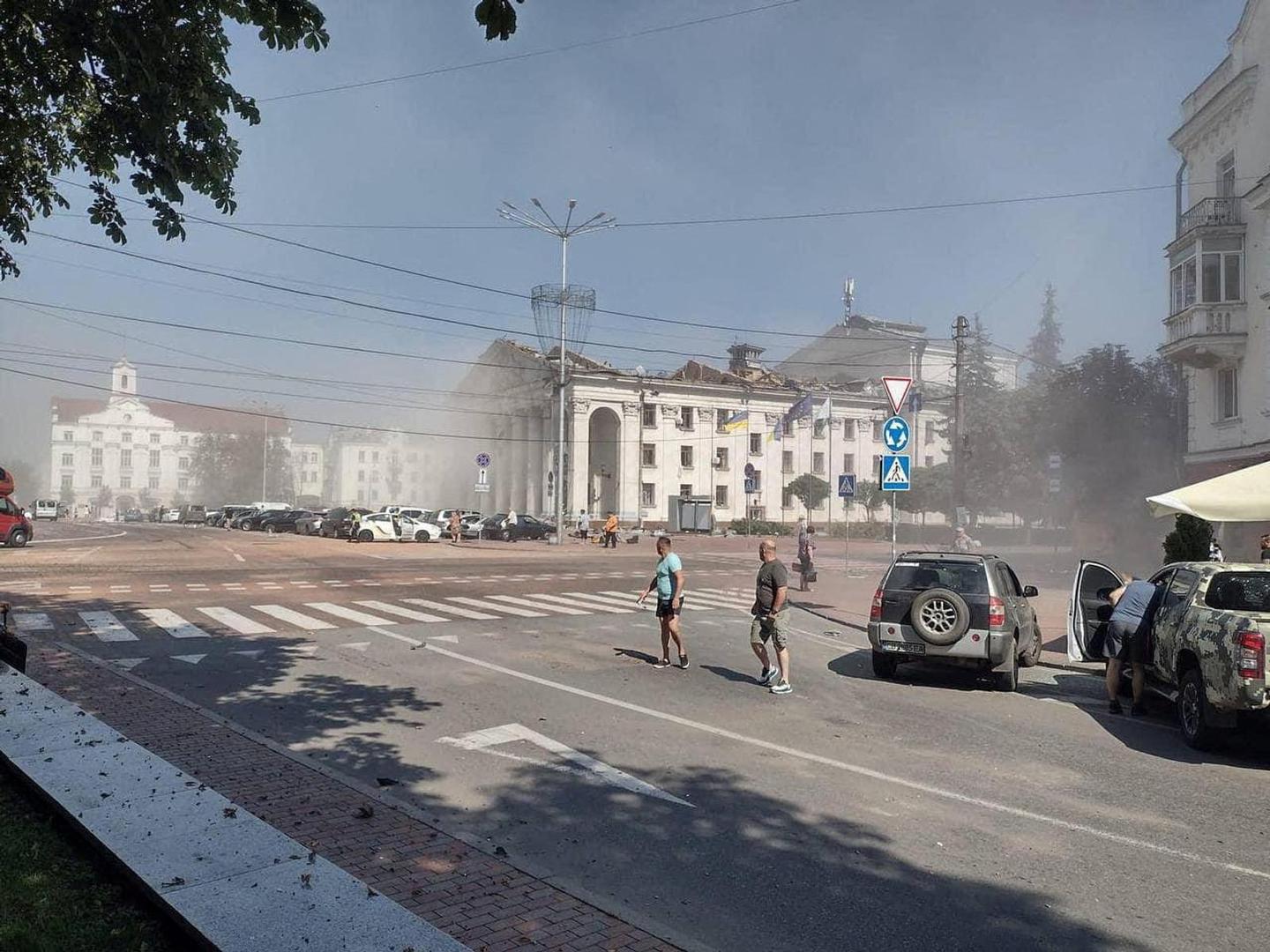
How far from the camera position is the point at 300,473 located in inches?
5084

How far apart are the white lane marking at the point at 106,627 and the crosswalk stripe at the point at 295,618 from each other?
2.36 m

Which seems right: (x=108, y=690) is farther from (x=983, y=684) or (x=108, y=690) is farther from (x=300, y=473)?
(x=300, y=473)

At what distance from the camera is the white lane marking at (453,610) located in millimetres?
15822

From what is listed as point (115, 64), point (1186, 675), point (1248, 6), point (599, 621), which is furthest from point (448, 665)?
point (1248, 6)

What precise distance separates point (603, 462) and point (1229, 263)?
50.5 metres

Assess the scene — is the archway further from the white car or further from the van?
the van

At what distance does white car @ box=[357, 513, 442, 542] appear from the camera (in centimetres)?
4150

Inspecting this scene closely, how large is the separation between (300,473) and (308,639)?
12470 centimetres

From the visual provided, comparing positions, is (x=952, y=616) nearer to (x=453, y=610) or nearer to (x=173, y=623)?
(x=453, y=610)

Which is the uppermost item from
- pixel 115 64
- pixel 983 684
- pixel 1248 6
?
pixel 1248 6

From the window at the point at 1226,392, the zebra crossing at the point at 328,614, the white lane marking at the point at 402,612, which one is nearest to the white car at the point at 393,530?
the zebra crossing at the point at 328,614

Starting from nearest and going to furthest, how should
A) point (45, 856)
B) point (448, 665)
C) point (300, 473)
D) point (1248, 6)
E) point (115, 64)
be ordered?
point (45, 856)
point (115, 64)
point (448, 665)
point (1248, 6)
point (300, 473)

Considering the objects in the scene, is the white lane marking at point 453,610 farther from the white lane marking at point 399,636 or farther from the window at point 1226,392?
the window at point 1226,392

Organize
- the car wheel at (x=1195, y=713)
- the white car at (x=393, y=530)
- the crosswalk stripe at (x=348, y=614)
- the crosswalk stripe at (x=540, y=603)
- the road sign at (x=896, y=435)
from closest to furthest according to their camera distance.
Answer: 1. the car wheel at (x=1195, y=713)
2. the crosswalk stripe at (x=348, y=614)
3. the road sign at (x=896, y=435)
4. the crosswalk stripe at (x=540, y=603)
5. the white car at (x=393, y=530)
